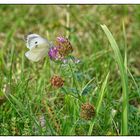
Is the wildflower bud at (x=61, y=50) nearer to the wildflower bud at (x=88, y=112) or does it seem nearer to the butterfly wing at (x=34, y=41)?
the butterfly wing at (x=34, y=41)

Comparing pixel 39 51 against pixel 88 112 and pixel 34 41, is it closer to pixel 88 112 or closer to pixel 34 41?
pixel 34 41

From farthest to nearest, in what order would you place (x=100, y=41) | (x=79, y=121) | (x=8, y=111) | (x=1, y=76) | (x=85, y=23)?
1. (x=85, y=23)
2. (x=100, y=41)
3. (x=1, y=76)
4. (x=8, y=111)
5. (x=79, y=121)

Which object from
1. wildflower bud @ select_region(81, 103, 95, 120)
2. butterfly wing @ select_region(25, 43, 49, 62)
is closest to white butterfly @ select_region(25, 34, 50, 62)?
butterfly wing @ select_region(25, 43, 49, 62)

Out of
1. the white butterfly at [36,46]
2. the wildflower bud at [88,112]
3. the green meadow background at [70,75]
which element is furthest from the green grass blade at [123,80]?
the white butterfly at [36,46]

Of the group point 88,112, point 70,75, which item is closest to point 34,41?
point 70,75

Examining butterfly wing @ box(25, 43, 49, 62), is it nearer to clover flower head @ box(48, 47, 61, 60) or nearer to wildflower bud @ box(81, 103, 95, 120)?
clover flower head @ box(48, 47, 61, 60)

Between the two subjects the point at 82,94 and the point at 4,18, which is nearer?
the point at 82,94

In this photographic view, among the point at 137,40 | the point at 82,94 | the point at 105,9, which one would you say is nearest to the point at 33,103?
the point at 82,94

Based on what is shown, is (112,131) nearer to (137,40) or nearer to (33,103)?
(33,103)

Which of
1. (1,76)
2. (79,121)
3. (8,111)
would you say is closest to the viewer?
(79,121)
